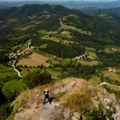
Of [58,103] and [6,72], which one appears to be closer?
[58,103]

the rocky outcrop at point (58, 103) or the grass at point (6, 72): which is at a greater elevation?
the rocky outcrop at point (58, 103)

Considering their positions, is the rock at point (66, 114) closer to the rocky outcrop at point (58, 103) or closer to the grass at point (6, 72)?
the rocky outcrop at point (58, 103)

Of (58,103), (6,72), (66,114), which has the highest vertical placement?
(58,103)

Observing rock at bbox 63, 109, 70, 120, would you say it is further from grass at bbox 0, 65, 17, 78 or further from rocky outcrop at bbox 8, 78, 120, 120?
grass at bbox 0, 65, 17, 78

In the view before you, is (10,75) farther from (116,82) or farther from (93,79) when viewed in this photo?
(116,82)

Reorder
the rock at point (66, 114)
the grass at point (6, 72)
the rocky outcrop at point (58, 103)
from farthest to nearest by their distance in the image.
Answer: the grass at point (6, 72) < the rocky outcrop at point (58, 103) < the rock at point (66, 114)

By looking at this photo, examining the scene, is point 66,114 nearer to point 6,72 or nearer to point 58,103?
point 58,103

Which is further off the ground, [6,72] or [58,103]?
[58,103]

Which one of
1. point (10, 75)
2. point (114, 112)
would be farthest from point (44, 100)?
point (10, 75)

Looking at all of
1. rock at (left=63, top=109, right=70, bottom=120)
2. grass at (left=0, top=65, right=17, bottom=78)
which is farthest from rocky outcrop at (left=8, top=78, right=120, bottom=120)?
grass at (left=0, top=65, right=17, bottom=78)

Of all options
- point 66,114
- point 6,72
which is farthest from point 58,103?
point 6,72

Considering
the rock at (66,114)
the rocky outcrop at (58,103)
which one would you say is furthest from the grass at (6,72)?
the rock at (66,114)
